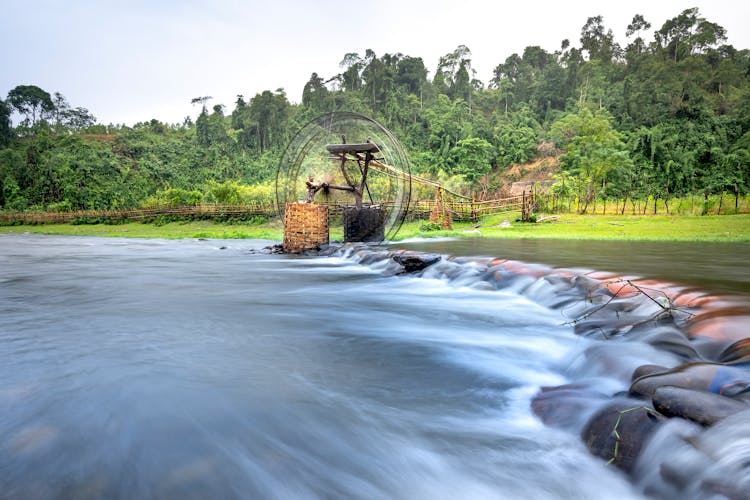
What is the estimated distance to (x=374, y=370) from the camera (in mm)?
3580

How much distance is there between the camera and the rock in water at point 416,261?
27.1ft

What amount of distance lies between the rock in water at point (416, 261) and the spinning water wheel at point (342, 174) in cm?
293

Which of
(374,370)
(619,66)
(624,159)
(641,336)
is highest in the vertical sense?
(619,66)

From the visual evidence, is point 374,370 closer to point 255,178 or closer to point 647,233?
point 647,233

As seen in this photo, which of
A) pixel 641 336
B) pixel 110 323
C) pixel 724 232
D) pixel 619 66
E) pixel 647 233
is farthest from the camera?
pixel 619 66

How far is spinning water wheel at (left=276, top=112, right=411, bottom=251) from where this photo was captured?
1084 centimetres

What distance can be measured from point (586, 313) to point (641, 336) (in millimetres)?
1088

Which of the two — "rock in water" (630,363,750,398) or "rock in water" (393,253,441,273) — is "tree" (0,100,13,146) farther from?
"rock in water" (630,363,750,398)

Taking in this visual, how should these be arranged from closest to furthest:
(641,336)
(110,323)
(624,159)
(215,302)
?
(641,336) → (110,323) → (215,302) → (624,159)

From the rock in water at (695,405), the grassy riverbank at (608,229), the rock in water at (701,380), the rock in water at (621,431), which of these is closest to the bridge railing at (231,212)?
the grassy riverbank at (608,229)

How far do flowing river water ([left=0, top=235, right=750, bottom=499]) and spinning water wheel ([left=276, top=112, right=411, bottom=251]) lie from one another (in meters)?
5.33

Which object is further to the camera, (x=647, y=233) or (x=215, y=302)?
(x=647, y=233)

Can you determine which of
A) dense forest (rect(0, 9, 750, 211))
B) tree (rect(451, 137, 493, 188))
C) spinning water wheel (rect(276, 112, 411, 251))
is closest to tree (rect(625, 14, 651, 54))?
dense forest (rect(0, 9, 750, 211))

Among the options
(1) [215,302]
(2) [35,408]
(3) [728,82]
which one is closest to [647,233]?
(1) [215,302]
